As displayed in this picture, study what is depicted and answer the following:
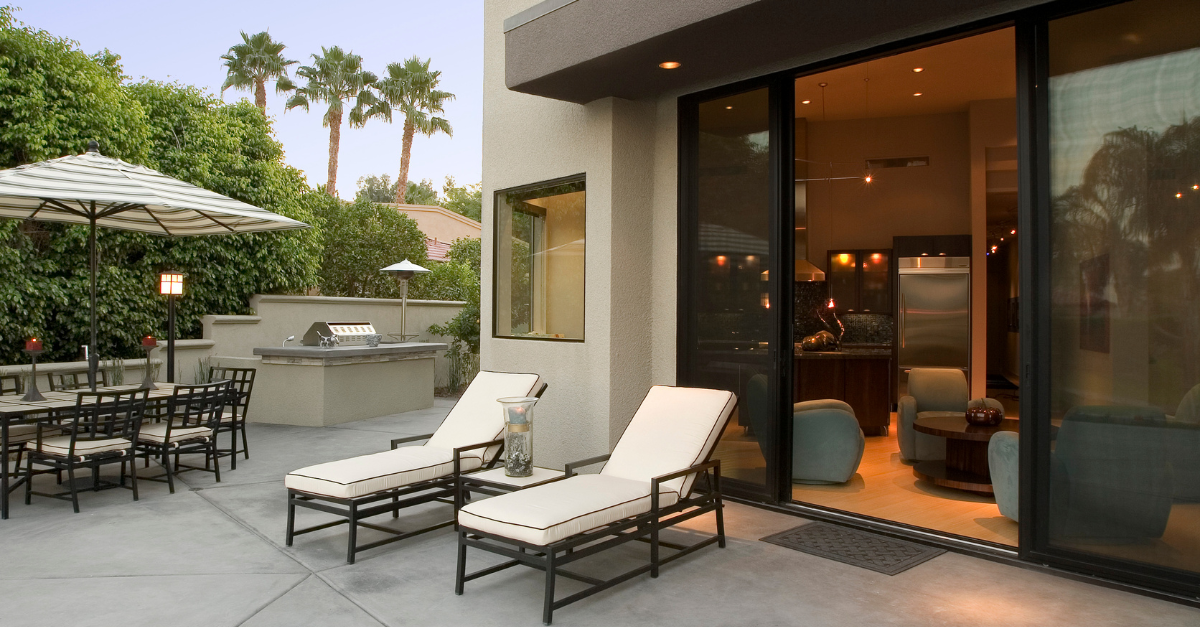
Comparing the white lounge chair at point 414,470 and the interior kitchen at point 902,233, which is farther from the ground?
the interior kitchen at point 902,233

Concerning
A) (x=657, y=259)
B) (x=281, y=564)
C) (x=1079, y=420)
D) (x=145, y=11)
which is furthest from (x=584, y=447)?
(x=145, y=11)

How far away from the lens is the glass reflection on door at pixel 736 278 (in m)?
5.54

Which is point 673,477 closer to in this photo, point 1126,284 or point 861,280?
point 1126,284

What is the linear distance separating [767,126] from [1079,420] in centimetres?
277

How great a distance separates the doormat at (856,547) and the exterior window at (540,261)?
249 cm

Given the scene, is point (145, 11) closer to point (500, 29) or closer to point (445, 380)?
point (445, 380)

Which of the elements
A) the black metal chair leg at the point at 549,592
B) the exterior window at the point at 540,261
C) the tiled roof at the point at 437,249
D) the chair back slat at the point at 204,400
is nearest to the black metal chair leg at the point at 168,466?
the chair back slat at the point at 204,400

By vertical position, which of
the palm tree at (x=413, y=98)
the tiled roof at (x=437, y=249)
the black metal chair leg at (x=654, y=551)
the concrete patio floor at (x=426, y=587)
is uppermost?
the palm tree at (x=413, y=98)

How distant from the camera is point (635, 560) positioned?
441cm

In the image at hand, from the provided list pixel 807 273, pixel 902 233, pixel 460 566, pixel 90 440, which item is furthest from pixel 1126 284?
pixel 902 233

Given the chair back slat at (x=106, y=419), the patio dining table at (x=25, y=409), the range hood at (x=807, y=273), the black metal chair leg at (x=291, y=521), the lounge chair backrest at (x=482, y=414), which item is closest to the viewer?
the black metal chair leg at (x=291, y=521)

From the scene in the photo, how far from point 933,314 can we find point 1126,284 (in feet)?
23.6

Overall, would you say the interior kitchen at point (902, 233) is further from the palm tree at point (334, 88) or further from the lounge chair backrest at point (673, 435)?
the palm tree at point (334, 88)

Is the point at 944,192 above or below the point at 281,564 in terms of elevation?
above
